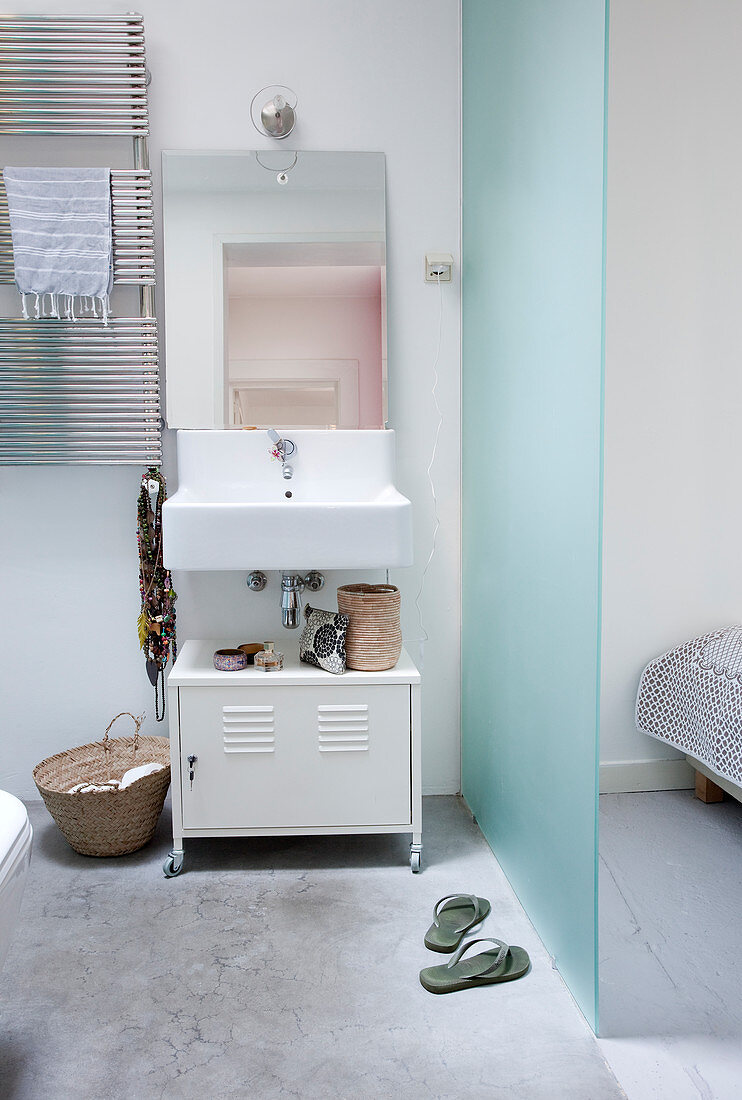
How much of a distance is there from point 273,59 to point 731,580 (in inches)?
79.7

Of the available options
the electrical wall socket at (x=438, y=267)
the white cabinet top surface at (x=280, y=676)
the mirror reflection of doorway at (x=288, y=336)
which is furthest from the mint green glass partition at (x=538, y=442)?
the mirror reflection of doorway at (x=288, y=336)

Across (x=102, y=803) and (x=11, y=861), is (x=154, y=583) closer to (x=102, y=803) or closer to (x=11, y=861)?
(x=102, y=803)

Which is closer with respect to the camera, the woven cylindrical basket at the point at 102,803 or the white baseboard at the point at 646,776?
the woven cylindrical basket at the point at 102,803

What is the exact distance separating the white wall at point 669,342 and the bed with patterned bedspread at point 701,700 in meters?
0.08

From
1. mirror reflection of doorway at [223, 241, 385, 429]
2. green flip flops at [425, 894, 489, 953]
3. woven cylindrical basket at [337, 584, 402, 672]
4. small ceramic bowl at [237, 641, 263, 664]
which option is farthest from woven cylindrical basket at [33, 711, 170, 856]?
mirror reflection of doorway at [223, 241, 385, 429]

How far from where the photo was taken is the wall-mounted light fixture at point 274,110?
2447 mm

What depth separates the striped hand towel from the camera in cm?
237

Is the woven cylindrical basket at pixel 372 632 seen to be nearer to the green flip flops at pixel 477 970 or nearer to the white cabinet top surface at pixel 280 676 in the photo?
the white cabinet top surface at pixel 280 676

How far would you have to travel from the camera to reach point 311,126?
2516 millimetres

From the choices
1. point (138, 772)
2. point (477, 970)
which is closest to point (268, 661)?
point (138, 772)

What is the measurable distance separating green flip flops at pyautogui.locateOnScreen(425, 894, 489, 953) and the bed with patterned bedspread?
81cm

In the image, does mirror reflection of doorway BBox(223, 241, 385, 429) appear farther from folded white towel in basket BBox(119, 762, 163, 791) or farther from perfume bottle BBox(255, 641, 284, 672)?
folded white towel in basket BBox(119, 762, 163, 791)

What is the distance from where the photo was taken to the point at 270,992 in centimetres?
170

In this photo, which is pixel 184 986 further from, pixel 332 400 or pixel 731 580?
pixel 731 580
